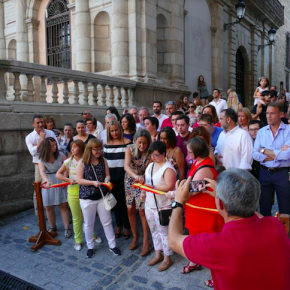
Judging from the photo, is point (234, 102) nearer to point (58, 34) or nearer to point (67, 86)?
point (67, 86)

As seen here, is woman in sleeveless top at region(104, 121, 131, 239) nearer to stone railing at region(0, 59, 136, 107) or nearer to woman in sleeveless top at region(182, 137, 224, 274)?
woman in sleeveless top at region(182, 137, 224, 274)

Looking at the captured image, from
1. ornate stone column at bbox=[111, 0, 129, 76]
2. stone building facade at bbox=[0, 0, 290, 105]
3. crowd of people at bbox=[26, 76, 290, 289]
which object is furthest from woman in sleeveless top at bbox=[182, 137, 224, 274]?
ornate stone column at bbox=[111, 0, 129, 76]

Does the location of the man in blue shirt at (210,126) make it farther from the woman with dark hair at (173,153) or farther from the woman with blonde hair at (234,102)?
the woman with blonde hair at (234,102)

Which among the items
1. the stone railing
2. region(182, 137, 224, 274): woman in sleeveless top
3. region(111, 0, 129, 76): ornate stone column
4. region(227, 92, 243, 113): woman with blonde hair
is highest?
region(111, 0, 129, 76): ornate stone column

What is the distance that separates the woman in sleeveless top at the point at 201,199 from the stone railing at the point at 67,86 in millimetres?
4831

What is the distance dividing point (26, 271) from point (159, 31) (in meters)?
10.6

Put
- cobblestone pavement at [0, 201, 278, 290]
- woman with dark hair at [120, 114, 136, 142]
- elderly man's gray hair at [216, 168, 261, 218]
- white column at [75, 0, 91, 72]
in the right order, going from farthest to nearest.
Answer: white column at [75, 0, 91, 72], woman with dark hair at [120, 114, 136, 142], cobblestone pavement at [0, 201, 278, 290], elderly man's gray hair at [216, 168, 261, 218]

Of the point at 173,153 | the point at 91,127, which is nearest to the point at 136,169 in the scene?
the point at 173,153

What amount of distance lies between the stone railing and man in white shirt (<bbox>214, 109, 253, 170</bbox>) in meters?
4.71

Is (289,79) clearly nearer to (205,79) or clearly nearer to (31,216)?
(205,79)

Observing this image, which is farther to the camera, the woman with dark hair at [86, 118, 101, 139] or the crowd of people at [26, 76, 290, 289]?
the woman with dark hair at [86, 118, 101, 139]

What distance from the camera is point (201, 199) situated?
333 cm

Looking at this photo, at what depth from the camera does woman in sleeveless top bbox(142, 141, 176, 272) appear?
3768 mm

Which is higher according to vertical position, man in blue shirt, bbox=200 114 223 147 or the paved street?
man in blue shirt, bbox=200 114 223 147
